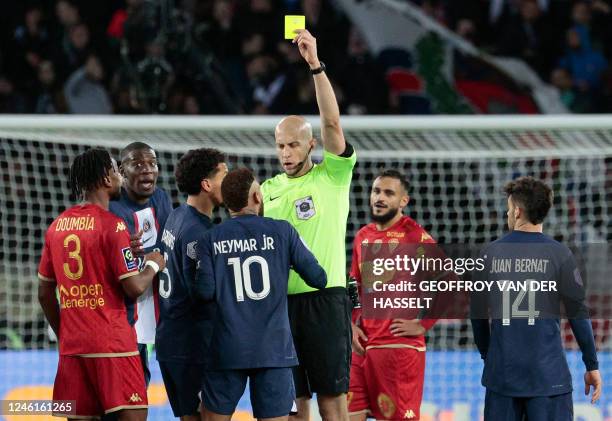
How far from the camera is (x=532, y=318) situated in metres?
5.59

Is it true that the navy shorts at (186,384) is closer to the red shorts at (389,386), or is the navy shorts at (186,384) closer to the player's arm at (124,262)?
the player's arm at (124,262)

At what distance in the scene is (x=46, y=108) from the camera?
12.1 m

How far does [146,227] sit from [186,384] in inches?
41.3

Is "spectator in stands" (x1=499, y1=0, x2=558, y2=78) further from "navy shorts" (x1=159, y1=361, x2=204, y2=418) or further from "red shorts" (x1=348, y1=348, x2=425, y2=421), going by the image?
"navy shorts" (x1=159, y1=361, x2=204, y2=418)

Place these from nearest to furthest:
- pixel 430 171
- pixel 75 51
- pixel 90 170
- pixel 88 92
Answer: pixel 90 170 → pixel 430 171 → pixel 88 92 → pixel 75 51

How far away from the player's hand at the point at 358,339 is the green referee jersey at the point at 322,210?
0.93 meters

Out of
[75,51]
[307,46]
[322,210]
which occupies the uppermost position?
[75,51]

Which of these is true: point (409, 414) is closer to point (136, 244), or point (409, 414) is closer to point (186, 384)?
point (186, 384)

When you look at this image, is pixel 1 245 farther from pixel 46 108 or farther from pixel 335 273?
pixel 335 273

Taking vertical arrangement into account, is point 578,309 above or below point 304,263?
below

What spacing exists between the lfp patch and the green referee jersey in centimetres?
89

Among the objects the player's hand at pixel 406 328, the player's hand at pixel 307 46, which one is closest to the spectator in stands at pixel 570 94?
the player's hand at pixel 406 328

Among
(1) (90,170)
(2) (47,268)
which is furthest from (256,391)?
(1) (90,170)

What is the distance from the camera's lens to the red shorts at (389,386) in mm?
6641
